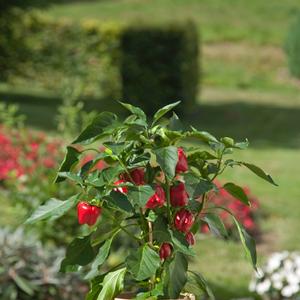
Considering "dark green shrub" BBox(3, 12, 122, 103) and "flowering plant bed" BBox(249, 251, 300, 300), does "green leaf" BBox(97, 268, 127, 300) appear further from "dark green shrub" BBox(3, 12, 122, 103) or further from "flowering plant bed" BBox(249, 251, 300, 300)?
"dark green shrub" BBox(3, 12, 122, 103)

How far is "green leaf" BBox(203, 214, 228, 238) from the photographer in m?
2.39

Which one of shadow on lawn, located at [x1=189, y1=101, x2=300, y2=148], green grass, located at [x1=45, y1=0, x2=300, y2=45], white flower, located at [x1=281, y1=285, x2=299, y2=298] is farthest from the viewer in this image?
green grass, located at [x1=45, y1=0, x2=300, y2=45]

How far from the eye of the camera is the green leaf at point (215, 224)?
2.39 meters

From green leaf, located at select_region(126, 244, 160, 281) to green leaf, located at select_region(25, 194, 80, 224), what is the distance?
0.19 metres

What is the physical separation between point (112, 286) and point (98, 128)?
0.37m

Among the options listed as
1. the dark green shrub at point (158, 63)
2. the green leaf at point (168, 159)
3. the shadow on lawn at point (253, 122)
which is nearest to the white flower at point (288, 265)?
the green leaf at point (168, 159)

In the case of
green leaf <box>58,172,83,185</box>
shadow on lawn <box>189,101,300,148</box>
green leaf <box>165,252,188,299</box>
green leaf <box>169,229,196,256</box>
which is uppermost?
green leaf <box>58,172,83,185</box>

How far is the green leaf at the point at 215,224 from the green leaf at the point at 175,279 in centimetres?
20

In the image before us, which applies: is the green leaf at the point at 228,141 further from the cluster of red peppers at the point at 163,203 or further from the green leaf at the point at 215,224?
the green leaf at the point at 215,224

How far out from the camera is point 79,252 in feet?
7.61

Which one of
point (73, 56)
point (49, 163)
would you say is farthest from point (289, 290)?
point (73, 56)

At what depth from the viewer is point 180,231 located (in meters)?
2.26

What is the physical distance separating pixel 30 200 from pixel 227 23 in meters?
19.0

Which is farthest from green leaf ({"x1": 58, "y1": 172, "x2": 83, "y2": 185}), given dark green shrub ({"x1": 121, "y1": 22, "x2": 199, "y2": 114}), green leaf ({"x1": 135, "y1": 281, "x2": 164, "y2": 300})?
dark green shrub ({"x1": 121, "y1": 22, "x2": 199, "y2": 114})
